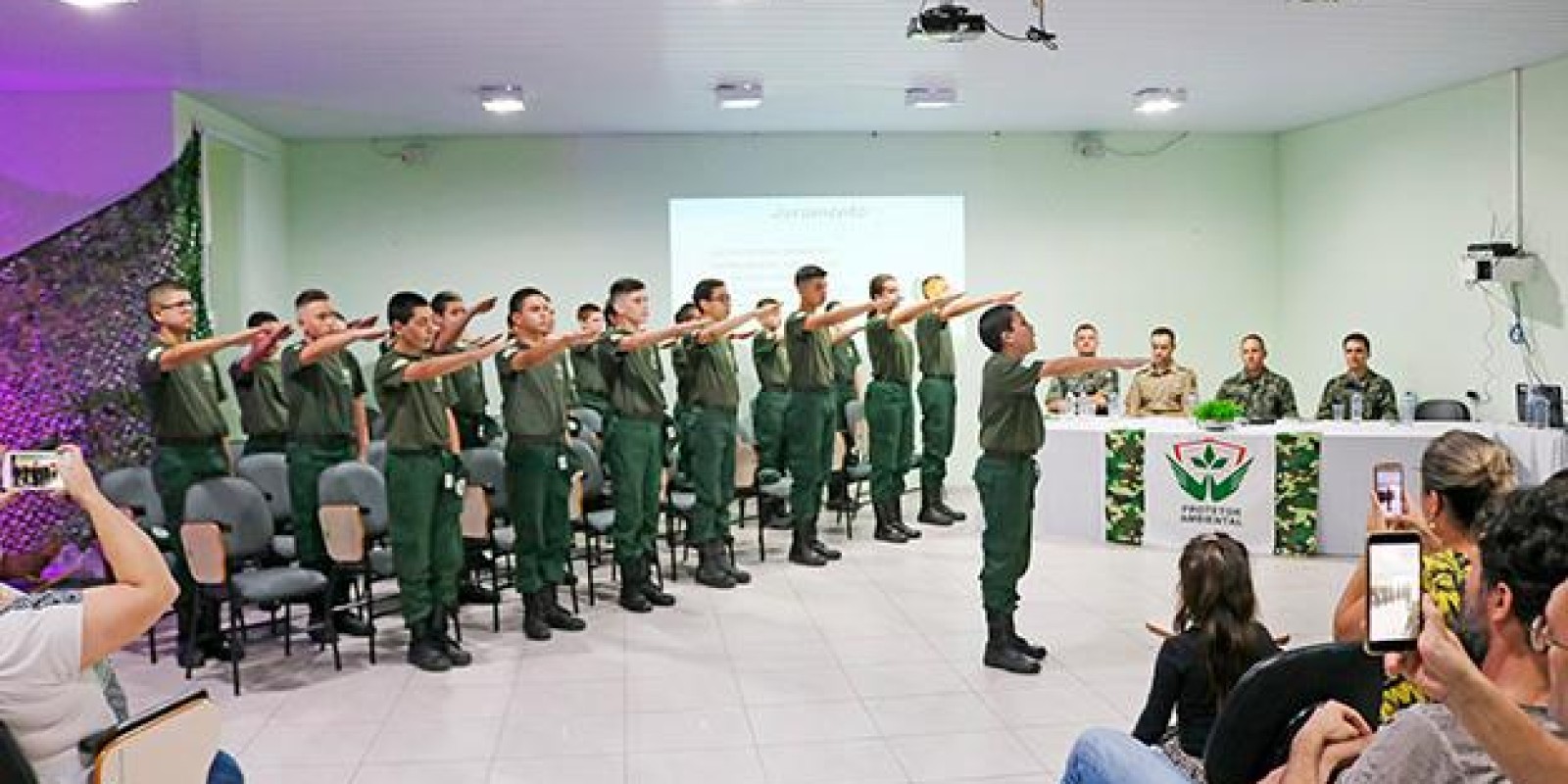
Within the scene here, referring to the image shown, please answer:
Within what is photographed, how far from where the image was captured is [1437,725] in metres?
1.58

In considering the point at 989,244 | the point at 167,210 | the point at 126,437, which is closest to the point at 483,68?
the point at 167,210

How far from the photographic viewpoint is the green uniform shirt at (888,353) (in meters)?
8.59

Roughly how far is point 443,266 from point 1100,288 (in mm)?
5642

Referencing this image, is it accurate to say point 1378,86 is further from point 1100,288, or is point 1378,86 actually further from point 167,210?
point 167,210

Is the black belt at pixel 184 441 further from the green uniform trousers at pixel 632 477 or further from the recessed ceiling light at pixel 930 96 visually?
the recessed ceiling light at pixel 930 96

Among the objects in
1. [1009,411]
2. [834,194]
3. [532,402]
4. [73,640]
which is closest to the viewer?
[73,640]

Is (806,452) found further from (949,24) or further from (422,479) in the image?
(949,24)

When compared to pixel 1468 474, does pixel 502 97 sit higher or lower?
higher

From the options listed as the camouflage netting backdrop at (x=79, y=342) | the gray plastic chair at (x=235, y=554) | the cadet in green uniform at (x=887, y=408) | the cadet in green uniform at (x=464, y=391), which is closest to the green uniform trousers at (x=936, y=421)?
the cadet in green uniform at (x=887, y=408)

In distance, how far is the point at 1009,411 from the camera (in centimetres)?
525

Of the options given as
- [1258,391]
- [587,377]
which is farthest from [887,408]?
[1258,391]

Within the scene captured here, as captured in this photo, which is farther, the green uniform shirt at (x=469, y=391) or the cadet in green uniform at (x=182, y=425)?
the green uniform shirt at (x=469, y=391)

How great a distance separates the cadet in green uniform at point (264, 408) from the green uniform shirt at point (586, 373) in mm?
2507

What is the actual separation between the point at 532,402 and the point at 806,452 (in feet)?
7.26
